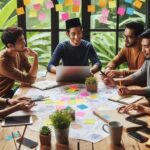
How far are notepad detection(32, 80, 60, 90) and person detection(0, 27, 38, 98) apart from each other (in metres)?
0.07

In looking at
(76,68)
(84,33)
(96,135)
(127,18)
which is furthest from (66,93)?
(127,18)

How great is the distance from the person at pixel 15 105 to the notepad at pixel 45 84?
40 cm

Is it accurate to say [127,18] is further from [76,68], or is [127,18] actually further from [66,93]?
[66,93]

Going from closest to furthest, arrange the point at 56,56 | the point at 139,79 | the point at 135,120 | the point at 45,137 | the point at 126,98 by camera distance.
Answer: the point at 45,137 → the point at 135,120 → the point at 126,98 → the point at 139,79 → the point at 56,56

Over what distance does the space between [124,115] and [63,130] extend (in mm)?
510

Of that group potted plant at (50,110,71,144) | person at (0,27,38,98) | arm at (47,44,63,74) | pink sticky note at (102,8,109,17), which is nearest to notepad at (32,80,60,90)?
person at (0,27,38,98)

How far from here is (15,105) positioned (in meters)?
2.14

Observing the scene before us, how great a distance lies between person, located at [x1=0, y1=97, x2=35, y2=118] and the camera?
6.76 ft

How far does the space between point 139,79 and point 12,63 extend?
111 cm

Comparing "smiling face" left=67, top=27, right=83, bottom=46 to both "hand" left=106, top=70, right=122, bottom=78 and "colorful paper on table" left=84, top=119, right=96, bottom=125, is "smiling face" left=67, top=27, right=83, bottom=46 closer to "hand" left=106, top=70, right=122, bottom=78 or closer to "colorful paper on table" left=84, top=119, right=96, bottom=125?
"hand" left=106, top=70, right=122, bottom=78

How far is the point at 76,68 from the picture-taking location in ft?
9.18

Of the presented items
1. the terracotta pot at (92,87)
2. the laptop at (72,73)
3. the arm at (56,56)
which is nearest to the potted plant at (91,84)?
the terracotta pot at (92,87)

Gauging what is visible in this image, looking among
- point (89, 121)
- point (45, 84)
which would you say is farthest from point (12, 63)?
point (89, 121)

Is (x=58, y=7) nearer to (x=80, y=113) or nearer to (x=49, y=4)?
(x=49, y=4)
